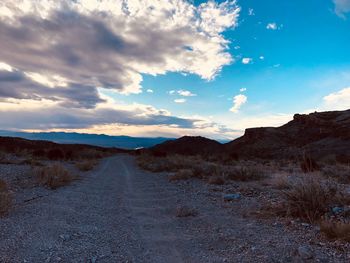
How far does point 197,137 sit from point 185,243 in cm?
9788

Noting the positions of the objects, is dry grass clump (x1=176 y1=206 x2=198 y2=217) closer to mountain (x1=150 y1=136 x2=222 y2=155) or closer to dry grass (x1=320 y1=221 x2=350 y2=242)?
dry grass (x1=320 y1=221 x2=350 y2=242)

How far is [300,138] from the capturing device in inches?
2446

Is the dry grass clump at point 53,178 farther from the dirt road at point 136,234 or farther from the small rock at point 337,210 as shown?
the small rock at point 337,210

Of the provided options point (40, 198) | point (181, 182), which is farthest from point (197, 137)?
point (40, 198)

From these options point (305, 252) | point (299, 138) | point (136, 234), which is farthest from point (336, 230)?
point (299, 138)

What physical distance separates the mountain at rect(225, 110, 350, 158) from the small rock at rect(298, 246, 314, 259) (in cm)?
4329

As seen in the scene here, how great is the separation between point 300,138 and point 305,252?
59864mm

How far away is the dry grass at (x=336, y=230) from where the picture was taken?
615 centimetres

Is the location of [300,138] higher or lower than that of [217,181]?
higher

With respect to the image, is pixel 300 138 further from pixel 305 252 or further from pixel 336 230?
pixel 305 252

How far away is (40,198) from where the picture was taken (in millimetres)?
11109

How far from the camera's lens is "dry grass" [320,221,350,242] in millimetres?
6149

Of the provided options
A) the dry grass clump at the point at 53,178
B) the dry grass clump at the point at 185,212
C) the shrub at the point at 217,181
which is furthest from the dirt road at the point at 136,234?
the shrub at the point at 217,181

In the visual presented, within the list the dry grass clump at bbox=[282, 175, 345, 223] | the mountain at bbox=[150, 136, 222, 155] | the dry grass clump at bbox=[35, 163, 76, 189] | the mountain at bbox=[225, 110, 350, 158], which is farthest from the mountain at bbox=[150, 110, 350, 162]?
the dry grass clump at bbox=[282, 175, 345, 223]
